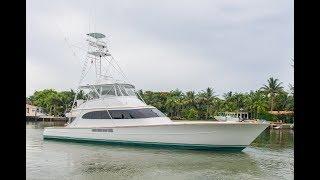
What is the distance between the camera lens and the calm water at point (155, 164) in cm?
1040

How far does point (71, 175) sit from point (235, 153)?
7575 millimetres

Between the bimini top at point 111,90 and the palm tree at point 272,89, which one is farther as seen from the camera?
the palm tree at point 272,89

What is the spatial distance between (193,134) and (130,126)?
3.05 metres

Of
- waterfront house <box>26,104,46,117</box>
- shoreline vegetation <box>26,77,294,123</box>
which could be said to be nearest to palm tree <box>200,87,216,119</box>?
shoreline vegetation <box>26,77,294,123</box>

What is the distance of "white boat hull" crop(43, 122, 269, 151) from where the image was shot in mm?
15383

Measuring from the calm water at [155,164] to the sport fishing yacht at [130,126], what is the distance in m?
0.54

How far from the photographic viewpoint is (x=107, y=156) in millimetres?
14508

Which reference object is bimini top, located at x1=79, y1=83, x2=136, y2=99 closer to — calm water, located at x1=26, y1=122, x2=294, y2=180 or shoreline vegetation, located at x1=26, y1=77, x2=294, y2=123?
calm water, located at x1=26, y1=122, x2=294, y2=180

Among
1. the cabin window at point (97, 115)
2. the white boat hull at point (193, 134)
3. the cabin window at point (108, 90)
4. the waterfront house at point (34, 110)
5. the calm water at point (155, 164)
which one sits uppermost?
the cabin window at point (108, 90)

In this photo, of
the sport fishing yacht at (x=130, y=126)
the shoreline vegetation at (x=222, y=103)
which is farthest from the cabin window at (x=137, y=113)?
the shoreline vegetation at (x=222, y=103)

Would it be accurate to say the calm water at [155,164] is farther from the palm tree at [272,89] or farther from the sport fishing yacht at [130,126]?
the palm tree at [272,89]
